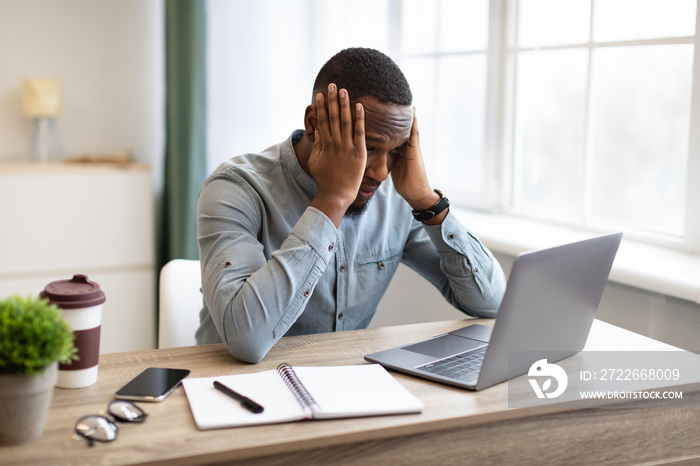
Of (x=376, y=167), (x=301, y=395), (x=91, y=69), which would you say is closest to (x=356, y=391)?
(x=301, y=395)

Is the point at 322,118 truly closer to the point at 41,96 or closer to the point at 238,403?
the point at 238,403

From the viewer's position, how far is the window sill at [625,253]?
1.80 m

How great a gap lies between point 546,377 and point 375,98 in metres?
0.64

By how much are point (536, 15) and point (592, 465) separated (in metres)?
1.86

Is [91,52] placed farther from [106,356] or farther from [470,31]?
[106,356]

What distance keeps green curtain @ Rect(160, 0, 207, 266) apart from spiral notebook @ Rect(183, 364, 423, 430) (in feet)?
6.57

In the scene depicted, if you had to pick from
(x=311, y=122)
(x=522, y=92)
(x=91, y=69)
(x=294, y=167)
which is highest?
(x=91, y=69)

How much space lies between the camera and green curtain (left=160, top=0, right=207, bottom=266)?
10.2 feet

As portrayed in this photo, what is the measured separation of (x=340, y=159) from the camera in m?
1.49

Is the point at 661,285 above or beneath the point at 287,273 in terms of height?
beneath

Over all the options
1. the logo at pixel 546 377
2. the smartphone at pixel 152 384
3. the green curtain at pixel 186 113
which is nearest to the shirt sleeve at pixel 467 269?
the logo at pixel 546 377

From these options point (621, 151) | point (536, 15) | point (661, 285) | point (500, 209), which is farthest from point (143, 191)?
point (661, 285)

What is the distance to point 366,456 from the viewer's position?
1.05 meters

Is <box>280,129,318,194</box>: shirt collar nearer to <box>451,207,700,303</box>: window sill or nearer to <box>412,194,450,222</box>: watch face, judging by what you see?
<box>412,194,450,222</box>: watch face
